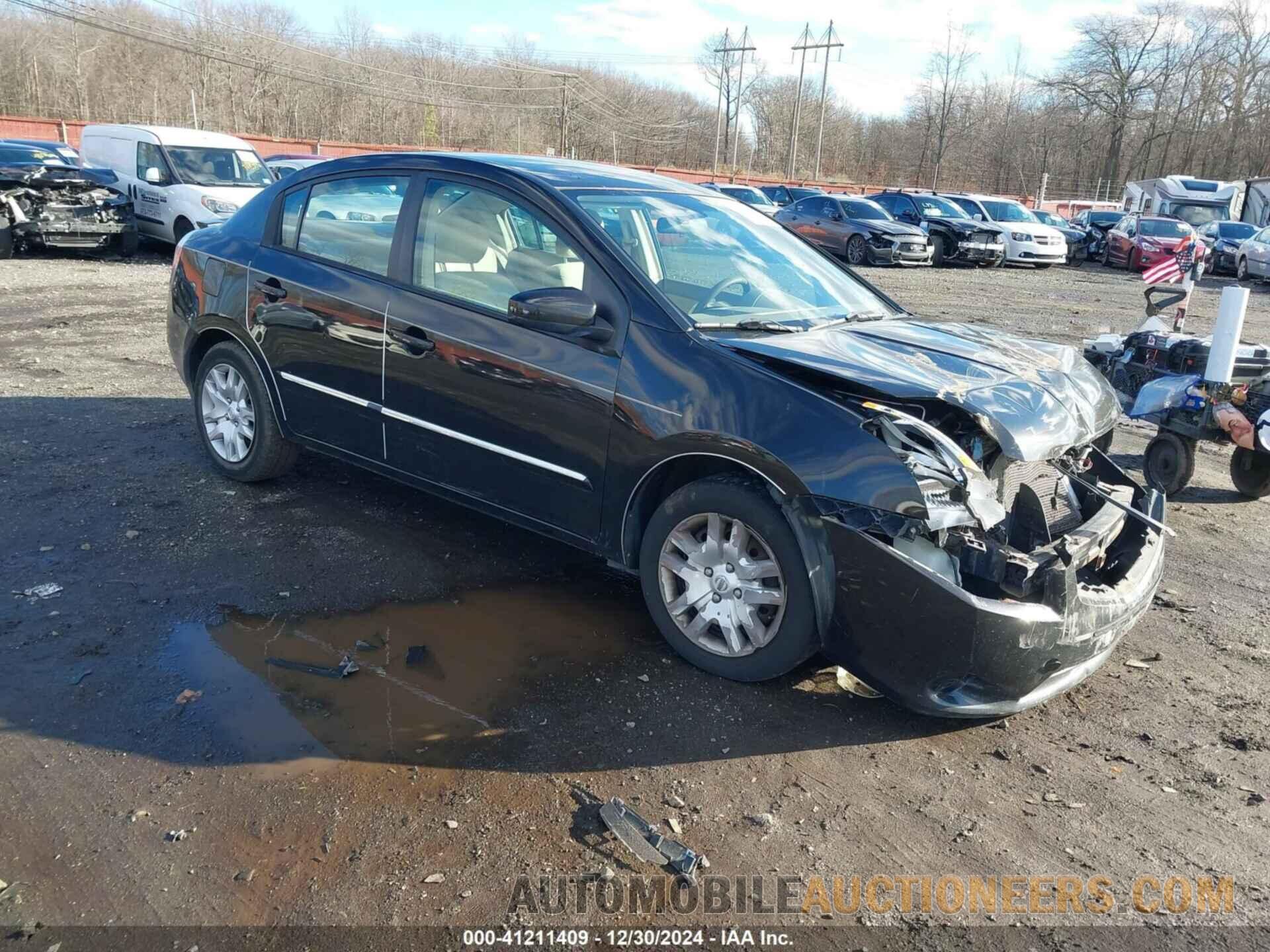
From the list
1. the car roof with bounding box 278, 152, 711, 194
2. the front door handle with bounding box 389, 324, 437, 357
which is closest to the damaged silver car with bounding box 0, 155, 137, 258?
the car roof with bounding box 278, 152, 711, 194

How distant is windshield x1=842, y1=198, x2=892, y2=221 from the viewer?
74.0 feet

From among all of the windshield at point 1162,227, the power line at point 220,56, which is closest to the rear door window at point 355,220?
the windshield at point 1162,227

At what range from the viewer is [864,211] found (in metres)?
22.9

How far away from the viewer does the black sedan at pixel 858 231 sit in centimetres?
2164

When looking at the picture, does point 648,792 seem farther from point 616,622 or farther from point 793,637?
point 616,622

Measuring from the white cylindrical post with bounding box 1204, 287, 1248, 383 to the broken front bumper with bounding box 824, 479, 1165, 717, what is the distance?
3161 mm

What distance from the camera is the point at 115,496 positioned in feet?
17.1

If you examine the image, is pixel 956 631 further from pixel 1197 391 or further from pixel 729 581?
pixel 1197 391

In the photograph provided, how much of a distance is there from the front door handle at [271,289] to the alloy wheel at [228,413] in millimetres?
518

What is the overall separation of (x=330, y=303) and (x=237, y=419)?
3.66 ft

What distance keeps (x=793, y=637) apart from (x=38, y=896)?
7.68 feet

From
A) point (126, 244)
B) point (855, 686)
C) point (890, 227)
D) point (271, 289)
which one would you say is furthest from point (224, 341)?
point (890, 227)

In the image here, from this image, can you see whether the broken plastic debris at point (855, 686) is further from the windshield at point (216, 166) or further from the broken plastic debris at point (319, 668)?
the windshield at point (216, 166)

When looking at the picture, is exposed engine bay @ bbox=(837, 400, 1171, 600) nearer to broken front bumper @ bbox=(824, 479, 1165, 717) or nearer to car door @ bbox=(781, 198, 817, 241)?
broken front bumper @ bbox=(824, 479, 1165, 717)
